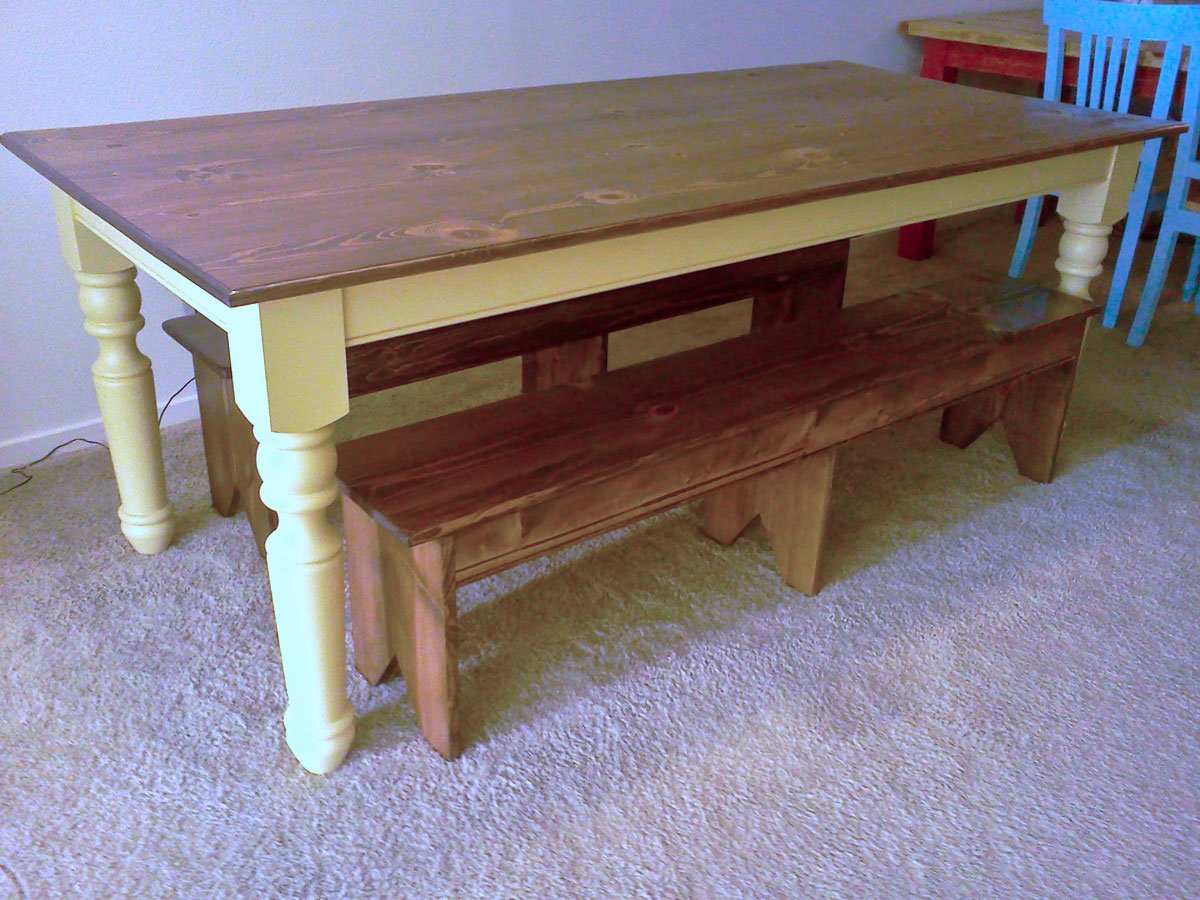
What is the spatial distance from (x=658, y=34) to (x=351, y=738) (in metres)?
2.26

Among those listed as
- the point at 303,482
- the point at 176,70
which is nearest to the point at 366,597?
the point at 303,482

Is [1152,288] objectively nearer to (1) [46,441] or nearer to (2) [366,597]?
(2) [366,597]

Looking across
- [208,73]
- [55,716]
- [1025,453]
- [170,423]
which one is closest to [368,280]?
[55,716]

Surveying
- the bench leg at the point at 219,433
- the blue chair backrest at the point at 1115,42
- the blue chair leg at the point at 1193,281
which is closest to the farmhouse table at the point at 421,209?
the bench leg at the point at 219,433

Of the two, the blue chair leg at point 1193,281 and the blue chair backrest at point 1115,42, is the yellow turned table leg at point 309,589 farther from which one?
the blue chair leg at point 1193,281

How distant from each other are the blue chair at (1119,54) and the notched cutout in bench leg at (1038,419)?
81cm

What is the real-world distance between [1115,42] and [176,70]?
237 centimetres

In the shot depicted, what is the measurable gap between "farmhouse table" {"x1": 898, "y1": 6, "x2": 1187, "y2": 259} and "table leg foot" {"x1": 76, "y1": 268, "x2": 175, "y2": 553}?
7.35 ft

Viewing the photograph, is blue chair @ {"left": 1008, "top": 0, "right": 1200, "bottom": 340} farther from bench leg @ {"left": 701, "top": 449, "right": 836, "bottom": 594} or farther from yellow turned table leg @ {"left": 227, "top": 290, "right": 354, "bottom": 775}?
yellow turned table leg @ {"left": 227, "top": 290, "right": 354, "bottom": 775}

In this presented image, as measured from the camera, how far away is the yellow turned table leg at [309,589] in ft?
4.66

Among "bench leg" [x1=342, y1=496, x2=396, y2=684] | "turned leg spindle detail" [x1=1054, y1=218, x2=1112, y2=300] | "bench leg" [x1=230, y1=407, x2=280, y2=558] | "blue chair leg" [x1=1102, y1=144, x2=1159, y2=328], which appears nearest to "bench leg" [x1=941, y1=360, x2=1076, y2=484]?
"turned leg spindle detail" [x1=1054, y1=218, x2=1112, y2=300]

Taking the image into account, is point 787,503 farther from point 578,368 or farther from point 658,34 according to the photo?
point 658,34

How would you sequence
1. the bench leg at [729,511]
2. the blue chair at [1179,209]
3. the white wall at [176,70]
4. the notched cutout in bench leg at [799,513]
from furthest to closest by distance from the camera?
the blue chair at [1179,209] → the white wall at [176,70] → the bench leg at [729,511] → the notched cutout in bench leg at [799,513]

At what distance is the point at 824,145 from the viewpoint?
1.97m
